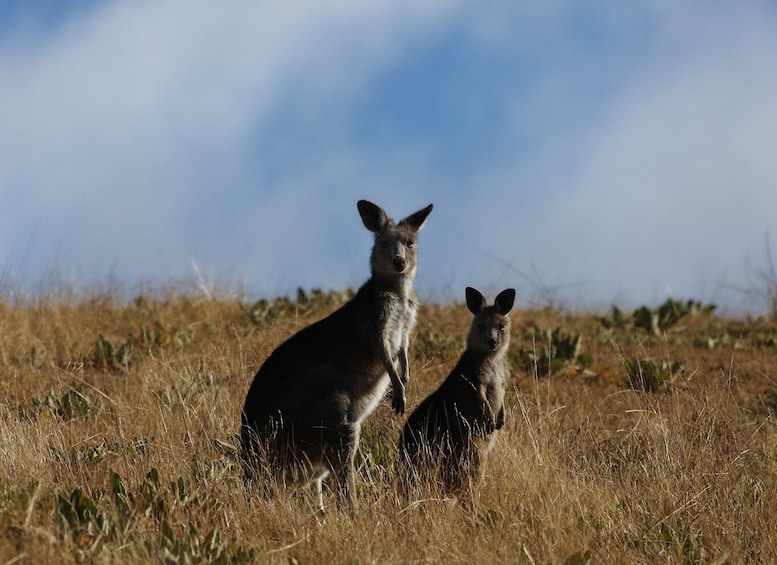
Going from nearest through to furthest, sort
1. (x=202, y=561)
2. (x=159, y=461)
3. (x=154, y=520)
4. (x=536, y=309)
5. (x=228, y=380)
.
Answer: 1. (x=202, y=561)
2. (x=154, y=520)
3. (x=159, y=461)
4. (x=228, y=380)
5. (x=536, y=309)

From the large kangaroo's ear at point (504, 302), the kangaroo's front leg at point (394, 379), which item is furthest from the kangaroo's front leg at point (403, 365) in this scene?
the large kangaroo's ear at point (504, 302)

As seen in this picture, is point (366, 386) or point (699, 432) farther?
point (699, 432)

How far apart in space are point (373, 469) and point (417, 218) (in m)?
1.98

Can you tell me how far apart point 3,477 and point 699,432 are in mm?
5132

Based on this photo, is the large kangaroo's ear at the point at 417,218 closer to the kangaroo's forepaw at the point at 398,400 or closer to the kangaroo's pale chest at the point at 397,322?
the kangaroo's pale chest at the point at 397,322

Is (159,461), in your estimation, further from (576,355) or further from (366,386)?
(576,355)

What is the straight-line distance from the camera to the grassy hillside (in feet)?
19.5

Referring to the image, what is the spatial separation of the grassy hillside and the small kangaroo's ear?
1542mm

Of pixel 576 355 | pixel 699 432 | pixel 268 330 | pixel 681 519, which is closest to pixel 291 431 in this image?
pixel 681 519

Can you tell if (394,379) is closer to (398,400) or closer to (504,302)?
(398,400)

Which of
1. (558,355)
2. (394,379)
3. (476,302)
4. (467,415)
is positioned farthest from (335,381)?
(558,355)

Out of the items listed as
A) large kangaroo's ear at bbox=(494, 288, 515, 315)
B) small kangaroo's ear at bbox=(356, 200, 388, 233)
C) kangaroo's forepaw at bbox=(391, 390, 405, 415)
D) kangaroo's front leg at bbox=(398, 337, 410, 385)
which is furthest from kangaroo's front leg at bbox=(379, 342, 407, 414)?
large kangaroo's ear at bbox=(494, 288, 515, 315)

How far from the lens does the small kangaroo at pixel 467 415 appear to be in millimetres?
7379

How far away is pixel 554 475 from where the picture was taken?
24.2 ft
